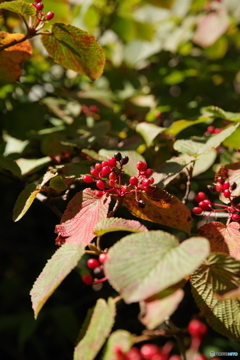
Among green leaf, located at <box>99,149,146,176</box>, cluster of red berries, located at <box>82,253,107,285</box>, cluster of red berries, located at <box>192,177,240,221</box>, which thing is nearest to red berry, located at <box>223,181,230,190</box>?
cluster of red berries, located at <box>192,177,240,221</box>

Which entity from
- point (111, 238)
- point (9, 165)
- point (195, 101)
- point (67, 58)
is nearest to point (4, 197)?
point (111, 238)

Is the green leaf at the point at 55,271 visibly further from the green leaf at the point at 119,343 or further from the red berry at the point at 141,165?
the red berry at the point at 141,165

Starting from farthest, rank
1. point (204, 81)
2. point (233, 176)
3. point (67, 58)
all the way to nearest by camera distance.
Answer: point (204, 81), point (67, 58), point (233, 176)

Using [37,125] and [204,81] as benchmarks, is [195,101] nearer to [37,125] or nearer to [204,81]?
[204,81]

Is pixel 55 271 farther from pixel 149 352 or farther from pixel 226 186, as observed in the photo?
pixel 226 186

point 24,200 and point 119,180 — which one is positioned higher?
point 119,180

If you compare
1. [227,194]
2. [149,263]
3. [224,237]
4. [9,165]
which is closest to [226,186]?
[227,194]
